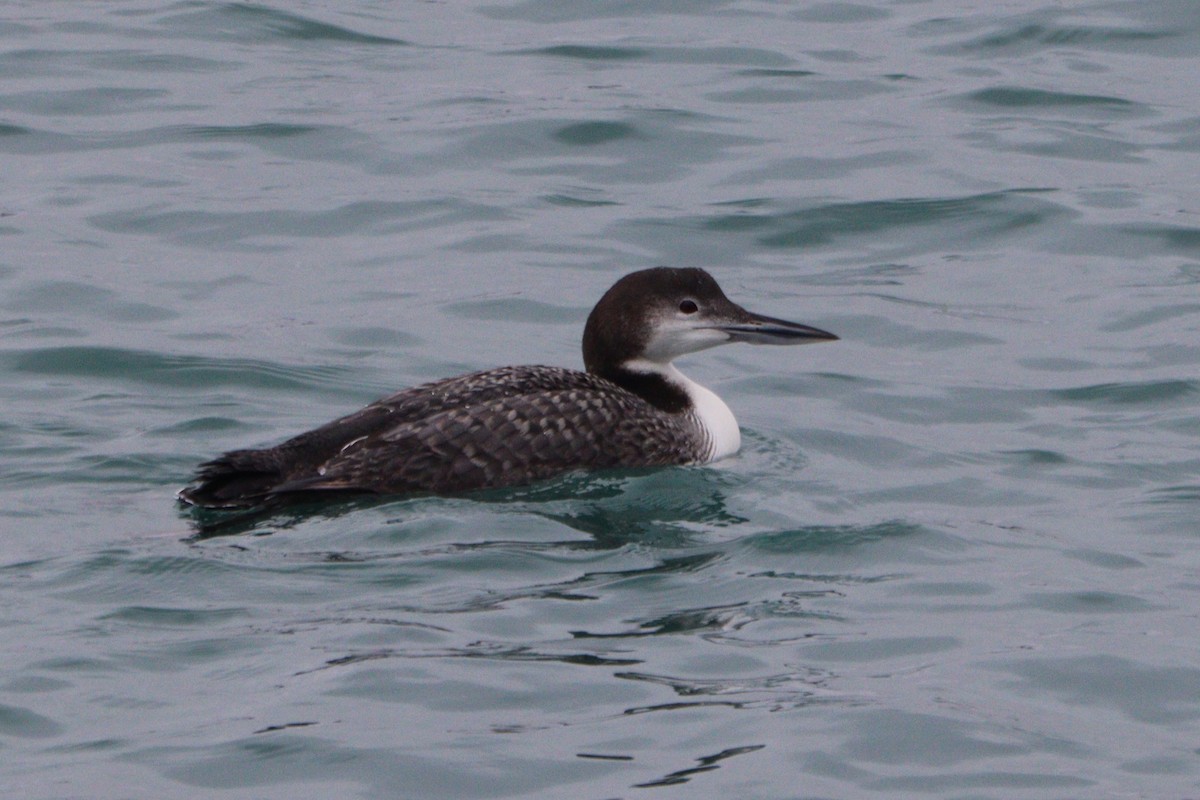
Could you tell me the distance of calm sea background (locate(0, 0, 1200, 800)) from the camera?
17.6 ft

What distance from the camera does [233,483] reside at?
6.84 metres

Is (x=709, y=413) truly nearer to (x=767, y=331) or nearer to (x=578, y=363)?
(x=767, y=331)

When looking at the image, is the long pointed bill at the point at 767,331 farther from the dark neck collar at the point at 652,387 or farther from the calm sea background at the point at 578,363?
the calm sea background at the point at 578,363

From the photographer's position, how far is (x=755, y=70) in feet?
42.5

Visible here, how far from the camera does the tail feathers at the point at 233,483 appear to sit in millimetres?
6812

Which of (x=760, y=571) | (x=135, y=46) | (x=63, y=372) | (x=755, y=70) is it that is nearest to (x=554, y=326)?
(x=63, y=372)

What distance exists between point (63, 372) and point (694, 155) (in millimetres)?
4097

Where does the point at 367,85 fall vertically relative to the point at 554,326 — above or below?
above

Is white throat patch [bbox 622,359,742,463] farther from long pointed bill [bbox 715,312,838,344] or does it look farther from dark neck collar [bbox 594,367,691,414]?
long pointed bill [bbox 715,312,838,344]

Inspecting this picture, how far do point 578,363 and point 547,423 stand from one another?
1.73m

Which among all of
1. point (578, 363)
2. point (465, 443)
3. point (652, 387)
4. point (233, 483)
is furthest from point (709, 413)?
point (233, 483)

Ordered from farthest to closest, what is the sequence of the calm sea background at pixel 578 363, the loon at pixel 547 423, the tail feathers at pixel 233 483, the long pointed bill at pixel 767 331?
1. the long pointed bill at pixel 767 331
2. the loon at pixel 547 423
3. the tail feathers at pixel 233 483
4. the calm sea background at pixel 578 363

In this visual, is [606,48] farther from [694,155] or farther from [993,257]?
[993,257]

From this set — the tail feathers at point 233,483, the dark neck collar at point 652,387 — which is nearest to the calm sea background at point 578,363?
the tail feathers at point 233,483
